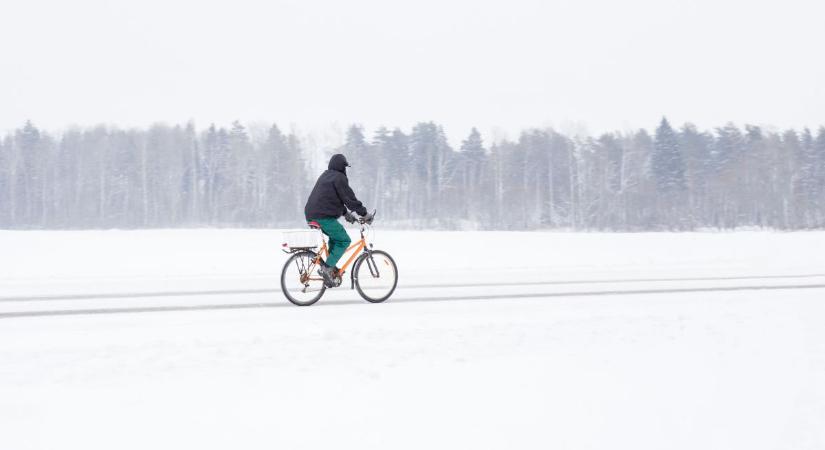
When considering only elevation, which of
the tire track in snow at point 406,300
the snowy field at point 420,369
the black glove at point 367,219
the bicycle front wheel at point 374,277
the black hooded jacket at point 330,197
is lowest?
the snowy field at point 420,369

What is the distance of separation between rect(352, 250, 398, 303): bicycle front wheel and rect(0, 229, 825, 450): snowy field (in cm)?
24

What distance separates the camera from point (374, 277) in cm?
879

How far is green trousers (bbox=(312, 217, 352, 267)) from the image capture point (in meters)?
8.33

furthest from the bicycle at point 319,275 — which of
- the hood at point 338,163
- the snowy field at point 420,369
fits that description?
the hood at point 338,163

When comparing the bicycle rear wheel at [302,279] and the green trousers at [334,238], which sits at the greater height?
the green trousers at [334,238]

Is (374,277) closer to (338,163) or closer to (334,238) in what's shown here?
(334,238)

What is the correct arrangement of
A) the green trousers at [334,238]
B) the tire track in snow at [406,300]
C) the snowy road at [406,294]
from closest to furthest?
the tire track in snow at [406,300], the snowy road at [406,294], the green trousers at [334,238]

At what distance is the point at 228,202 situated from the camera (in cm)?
6003

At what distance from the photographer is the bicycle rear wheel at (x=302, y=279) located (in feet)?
27.5

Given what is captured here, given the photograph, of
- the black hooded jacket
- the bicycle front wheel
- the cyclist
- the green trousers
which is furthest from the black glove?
the bicycle front wheel

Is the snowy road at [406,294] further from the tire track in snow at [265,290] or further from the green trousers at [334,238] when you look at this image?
the green trousers at [334,238]

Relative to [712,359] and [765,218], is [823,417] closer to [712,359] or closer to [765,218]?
[712,359]

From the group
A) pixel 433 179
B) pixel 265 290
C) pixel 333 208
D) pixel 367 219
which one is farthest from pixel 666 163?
pixel 333 208

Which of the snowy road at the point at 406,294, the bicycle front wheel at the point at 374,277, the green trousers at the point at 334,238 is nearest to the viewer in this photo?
the snowy road at the point at 406,294
